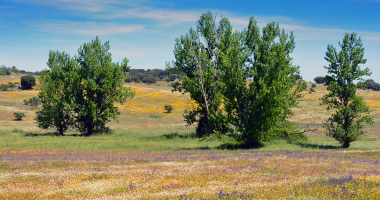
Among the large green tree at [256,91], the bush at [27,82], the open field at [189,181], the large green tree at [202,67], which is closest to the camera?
the open field at [189,181]

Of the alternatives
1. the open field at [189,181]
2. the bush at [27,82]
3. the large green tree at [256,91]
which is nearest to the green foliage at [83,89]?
the large green tree at [256,91]

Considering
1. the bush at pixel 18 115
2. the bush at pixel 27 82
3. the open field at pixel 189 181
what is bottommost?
the bush at pixel 18 115

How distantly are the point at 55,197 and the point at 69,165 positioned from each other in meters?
7.90

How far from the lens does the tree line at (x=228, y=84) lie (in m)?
30.7

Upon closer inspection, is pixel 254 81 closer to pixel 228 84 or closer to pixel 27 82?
pixel 228 84

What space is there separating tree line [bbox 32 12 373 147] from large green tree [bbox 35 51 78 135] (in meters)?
0.16

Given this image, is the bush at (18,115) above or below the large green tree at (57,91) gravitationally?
below

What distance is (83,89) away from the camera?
50.1m

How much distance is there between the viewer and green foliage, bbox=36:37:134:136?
158ft

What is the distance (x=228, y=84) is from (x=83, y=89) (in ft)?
98.3

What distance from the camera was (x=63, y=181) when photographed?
13.4 metres

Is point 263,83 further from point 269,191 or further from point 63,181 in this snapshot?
point 63,181

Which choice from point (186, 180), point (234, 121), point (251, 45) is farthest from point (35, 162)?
point (251, 45)

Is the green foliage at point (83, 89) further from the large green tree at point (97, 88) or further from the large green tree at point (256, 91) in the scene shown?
the large green tree at point (256, 91)
